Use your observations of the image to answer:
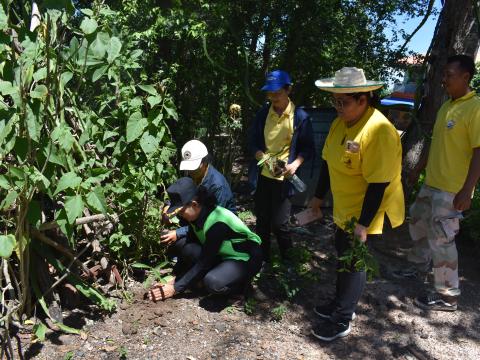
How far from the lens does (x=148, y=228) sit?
3.41 metres

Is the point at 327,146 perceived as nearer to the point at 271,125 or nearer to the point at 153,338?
the point at 271,125

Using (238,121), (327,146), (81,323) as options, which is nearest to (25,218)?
(81,323)

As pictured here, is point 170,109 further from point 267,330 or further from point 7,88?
point 267,330

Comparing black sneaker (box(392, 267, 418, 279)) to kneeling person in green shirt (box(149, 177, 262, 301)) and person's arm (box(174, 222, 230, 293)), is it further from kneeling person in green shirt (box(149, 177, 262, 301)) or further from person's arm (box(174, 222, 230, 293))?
Result: person's arm (box(174, 222, 230, 293))

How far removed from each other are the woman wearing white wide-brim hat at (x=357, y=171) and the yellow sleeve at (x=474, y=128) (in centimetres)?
63

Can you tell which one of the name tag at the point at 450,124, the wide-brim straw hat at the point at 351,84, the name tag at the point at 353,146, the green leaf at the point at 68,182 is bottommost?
the green leaf at the point at 68,182

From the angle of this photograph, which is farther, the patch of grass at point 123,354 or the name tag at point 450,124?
the name tag at point 450,124

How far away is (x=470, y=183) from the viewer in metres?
2.88

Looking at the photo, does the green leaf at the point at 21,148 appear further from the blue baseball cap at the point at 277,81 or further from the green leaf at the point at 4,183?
the blue baseball cap at the point at 277,81

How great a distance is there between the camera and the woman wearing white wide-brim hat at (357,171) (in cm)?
246

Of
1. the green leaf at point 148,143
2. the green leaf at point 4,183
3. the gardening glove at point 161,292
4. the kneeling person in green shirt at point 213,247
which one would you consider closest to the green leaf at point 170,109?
the green leaf at point 148,143

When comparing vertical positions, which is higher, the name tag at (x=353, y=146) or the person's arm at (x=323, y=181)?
the name tag at (x=353, y=146)

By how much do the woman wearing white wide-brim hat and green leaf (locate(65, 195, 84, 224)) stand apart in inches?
55.6

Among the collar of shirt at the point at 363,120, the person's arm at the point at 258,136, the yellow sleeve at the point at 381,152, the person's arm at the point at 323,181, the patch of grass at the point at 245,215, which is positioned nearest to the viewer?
the yellow sleeve at the point at 381,152
